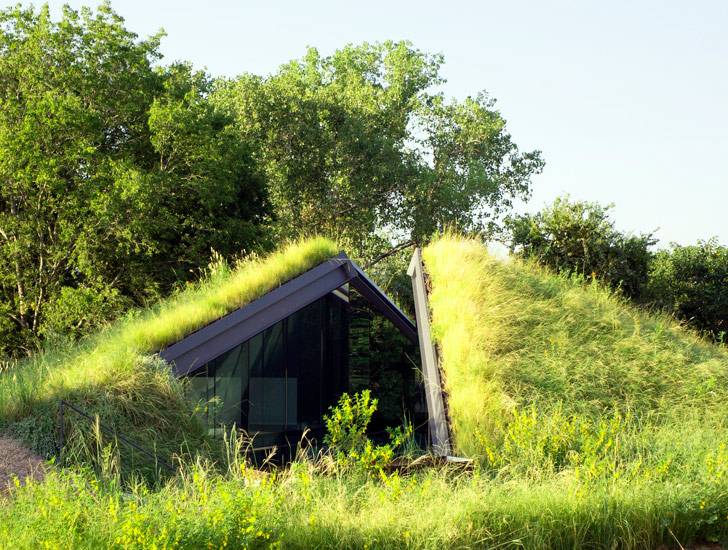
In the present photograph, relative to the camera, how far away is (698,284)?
74.3ft

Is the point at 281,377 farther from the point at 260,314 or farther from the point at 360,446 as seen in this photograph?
the point at 360,446

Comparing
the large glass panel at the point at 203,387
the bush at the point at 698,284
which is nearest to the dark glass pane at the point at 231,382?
the large glass panel at the point at 203,387

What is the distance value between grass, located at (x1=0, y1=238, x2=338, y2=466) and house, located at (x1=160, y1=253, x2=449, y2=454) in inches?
13.9

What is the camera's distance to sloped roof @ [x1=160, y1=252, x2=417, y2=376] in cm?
1139

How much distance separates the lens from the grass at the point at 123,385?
988cm

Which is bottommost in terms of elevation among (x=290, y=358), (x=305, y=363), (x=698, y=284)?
(x=305, y=363)

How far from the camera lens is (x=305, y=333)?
14312mm

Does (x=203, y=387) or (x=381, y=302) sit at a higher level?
(x=381, y=302)

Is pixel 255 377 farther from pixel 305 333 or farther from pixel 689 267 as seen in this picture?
pixel 689 267

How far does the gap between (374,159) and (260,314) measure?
734 inches

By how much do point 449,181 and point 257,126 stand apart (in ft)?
26.1

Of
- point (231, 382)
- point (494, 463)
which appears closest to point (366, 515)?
point (494, 463)

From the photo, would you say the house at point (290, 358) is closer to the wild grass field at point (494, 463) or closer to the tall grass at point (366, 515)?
the wild grass field at point (494, 463)

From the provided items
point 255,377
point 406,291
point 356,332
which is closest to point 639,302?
point 406,291
